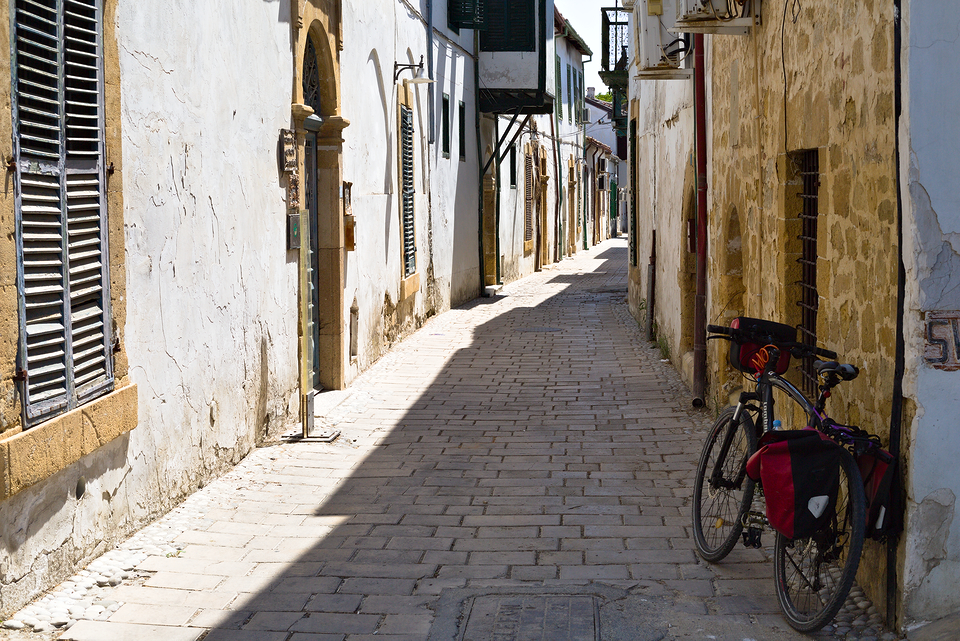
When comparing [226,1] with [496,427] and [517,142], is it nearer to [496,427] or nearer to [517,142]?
[496,427]

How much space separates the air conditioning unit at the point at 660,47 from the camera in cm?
890

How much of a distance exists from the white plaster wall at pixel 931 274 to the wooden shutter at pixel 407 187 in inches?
361

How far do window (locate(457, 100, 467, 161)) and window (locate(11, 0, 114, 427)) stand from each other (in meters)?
12.7

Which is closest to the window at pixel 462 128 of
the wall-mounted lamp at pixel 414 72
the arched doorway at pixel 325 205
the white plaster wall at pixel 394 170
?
the white plaster wall at pixel 394 170

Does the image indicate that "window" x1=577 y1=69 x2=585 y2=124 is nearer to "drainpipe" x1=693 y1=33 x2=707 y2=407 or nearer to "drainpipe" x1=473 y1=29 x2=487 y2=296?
"drainpipe" x1=473 y1=29 x2=487 y2=296

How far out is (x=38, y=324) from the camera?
4.16 m

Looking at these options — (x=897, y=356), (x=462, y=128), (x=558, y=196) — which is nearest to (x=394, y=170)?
(x=462, y=128)

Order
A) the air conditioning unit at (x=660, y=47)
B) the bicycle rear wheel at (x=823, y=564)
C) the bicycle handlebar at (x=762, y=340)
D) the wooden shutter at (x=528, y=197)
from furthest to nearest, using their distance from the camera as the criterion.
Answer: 1. the wooden shutter at (x=528, y=197)
2. the air conditioning unit at (x=660, y=47)
3. the bicycle handlebar at (x=762, y=340)
4. the bicycle rear wheel at (x=823, y=564)

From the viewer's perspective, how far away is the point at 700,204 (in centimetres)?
855

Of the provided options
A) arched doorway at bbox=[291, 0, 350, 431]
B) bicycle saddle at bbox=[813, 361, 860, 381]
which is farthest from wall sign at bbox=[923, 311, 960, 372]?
arched doorway at bbox=[291, 0, 350, 431]

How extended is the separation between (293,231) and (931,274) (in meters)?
5.26

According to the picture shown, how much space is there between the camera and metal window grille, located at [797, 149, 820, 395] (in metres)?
5.51

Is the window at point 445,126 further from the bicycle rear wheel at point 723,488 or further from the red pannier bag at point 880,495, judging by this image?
the red pannier bag at point 880,495

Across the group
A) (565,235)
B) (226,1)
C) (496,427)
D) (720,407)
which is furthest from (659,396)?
(565,235)
